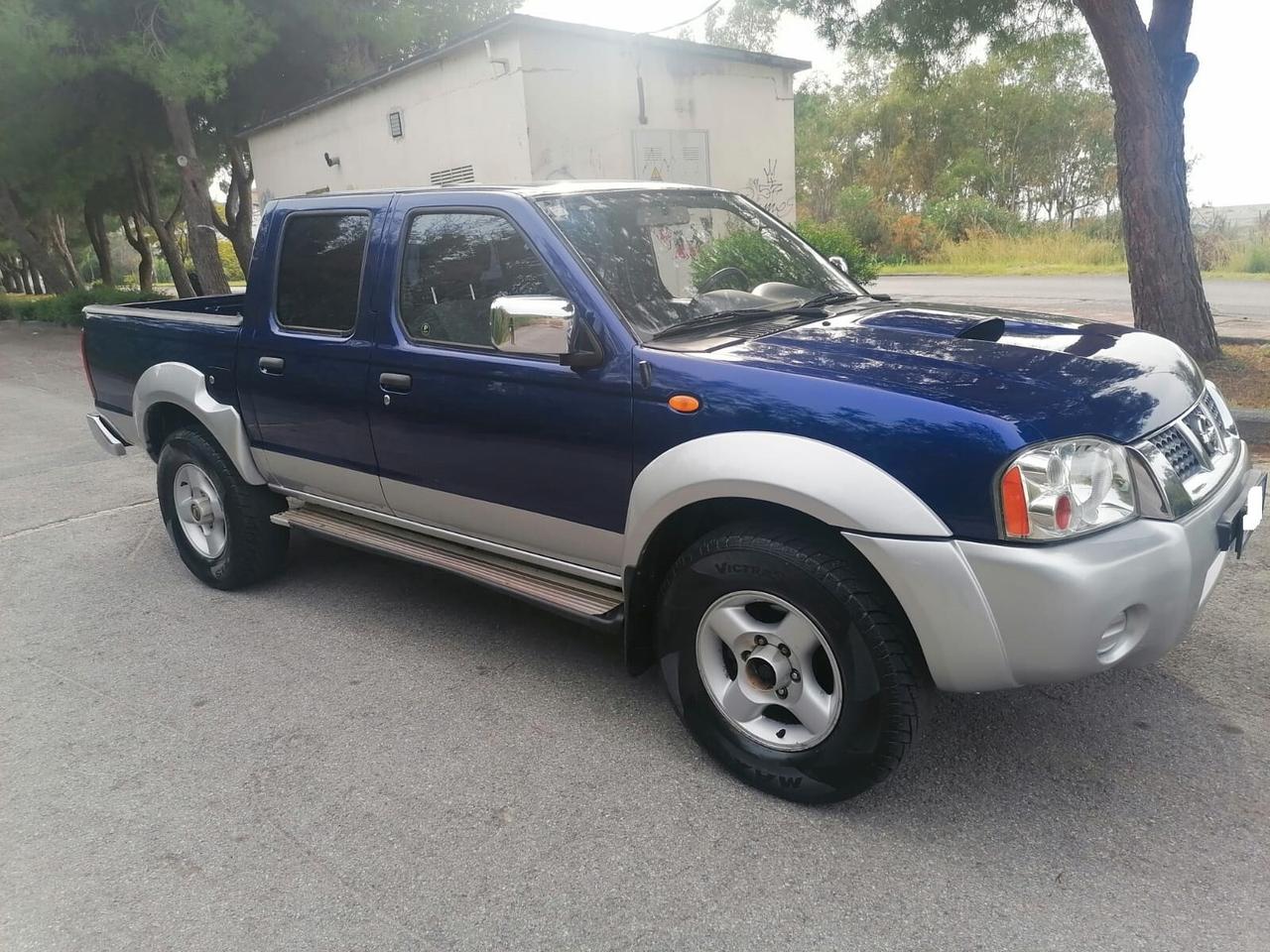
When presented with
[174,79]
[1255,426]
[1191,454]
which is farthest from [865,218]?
[1191,454]

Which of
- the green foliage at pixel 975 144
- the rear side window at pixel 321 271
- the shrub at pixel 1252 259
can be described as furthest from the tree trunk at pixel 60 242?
the rear side window at pixel 321 271

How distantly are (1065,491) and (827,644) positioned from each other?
2.49ft

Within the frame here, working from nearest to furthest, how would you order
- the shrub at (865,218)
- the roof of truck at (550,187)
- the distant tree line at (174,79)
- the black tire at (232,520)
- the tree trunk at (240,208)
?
the roof of truck at (550,187) < the black tire at (232,520) < the distant tree line at (174,79) < the tree trunk at (240,208) < the shrub at (865,218)

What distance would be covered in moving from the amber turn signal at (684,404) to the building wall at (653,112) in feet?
29.3

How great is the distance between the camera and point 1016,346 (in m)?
3.11

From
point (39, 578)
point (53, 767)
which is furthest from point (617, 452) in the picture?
point (39, 578)

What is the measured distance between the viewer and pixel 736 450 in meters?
2.87

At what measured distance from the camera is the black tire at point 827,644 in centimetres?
273

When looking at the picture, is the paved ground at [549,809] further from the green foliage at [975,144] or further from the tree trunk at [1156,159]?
Result: the green foliage at [975,144]

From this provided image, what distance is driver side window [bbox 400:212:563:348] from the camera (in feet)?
11.6

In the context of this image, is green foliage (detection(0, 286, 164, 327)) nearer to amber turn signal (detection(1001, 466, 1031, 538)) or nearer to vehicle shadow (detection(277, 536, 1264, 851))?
vehicle shadow (detection(277, 536, 1264, 851))

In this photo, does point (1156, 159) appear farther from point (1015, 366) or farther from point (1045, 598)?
point (1045, 598)

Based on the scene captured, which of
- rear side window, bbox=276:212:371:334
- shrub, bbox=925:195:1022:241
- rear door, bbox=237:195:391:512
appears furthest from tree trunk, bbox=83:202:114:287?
rear side window, bbox=276:212:371:334

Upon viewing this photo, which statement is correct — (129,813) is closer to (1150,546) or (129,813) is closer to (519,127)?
(1150,546)
